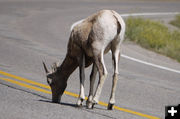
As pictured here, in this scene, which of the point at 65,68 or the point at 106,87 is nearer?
the point at 65,68

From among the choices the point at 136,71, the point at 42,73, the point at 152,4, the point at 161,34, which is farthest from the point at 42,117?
the point at 152,4

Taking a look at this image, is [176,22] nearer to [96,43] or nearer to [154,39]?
[154,39]

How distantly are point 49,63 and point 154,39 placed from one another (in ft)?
18.1

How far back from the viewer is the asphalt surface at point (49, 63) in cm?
796

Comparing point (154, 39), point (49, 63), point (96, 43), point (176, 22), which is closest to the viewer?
point (96, 43)

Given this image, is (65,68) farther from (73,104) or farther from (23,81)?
(23,81)

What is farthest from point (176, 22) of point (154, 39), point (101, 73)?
point (101, 73)

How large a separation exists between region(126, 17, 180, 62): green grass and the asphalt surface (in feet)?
1.50

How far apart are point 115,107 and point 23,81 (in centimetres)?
231

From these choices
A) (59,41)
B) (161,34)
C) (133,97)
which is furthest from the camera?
(161,34)

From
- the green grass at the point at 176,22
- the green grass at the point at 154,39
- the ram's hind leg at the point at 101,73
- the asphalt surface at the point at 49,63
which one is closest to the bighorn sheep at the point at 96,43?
the ram's hind leg at the point at 101,73

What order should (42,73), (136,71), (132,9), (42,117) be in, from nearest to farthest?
(42,117), (42,73), (136,71), (132,9)

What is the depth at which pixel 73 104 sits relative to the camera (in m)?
8.77

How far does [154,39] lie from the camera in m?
17.4
